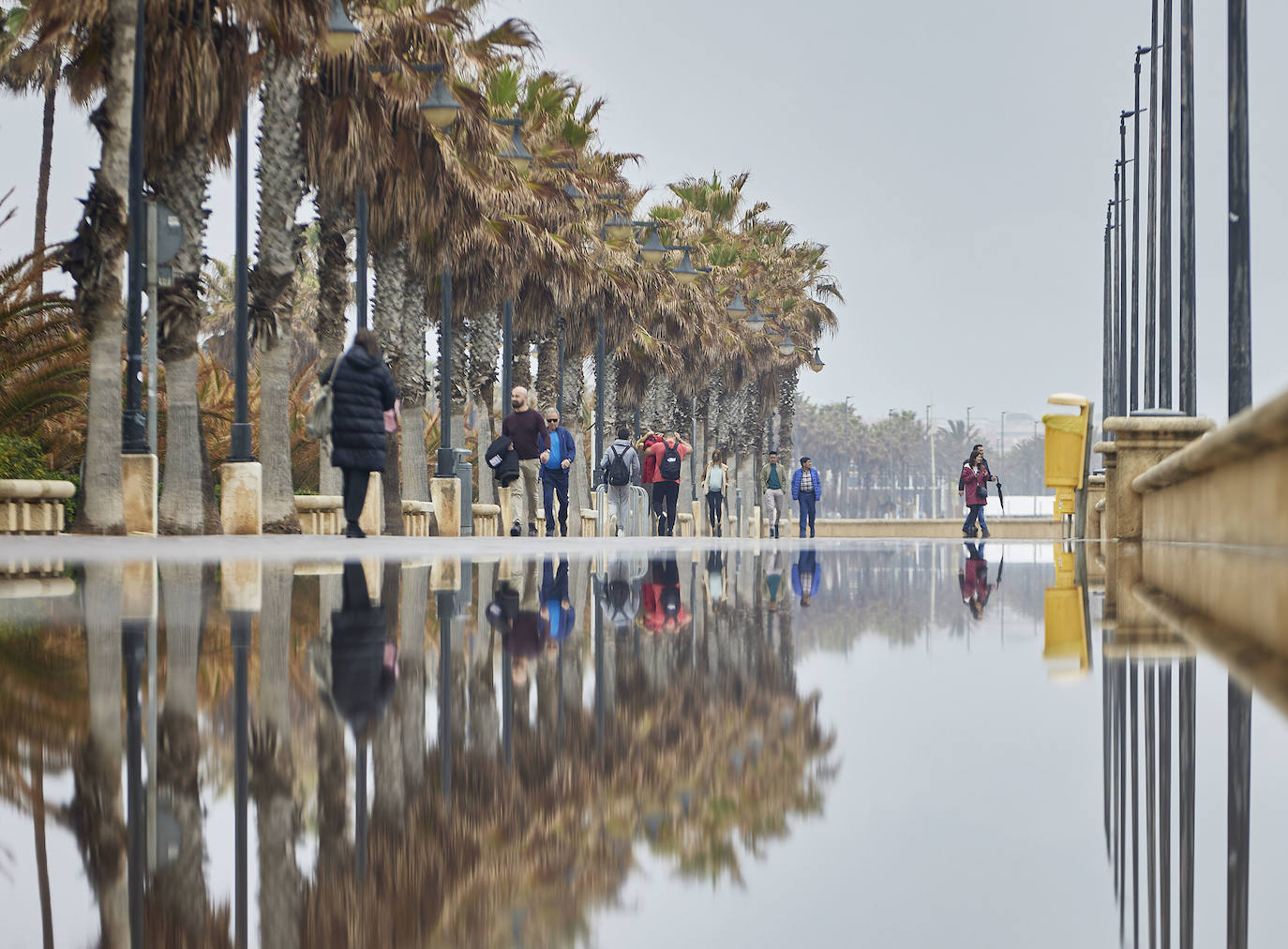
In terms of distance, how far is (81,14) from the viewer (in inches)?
829

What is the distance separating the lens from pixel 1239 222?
16.1 metres

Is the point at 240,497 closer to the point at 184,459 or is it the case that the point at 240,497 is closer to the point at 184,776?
the point at 184,459

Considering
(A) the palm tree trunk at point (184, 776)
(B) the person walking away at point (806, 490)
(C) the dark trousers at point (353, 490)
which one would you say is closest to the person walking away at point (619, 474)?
(B) the person walking away at point (806, 490)

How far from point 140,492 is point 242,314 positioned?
129 inches

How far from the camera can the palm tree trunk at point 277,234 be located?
25.3 m

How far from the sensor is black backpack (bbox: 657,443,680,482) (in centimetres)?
3372

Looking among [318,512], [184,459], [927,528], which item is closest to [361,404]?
[184,459]

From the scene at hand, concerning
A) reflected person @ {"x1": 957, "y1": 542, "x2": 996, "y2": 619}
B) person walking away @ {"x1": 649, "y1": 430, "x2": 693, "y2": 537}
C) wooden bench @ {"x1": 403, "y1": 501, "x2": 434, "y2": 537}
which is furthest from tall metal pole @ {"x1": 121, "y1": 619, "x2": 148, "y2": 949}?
person walking away @ {"x1": 649, "y1": 430, "x2": 693, "y2": 537}

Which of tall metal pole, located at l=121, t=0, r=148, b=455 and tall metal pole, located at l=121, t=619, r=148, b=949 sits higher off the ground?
tall metal pole, located at l=121, t=0, r=148, b=455

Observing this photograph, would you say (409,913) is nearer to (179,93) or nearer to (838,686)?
(838,686)

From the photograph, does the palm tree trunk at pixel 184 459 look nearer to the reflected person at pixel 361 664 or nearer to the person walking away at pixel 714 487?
the reflected person at pixel 361 664

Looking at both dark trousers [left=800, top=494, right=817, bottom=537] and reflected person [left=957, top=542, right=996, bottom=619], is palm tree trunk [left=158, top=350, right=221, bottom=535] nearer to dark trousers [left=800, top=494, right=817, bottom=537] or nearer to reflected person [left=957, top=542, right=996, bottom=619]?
reflected person [left=957, top=542, right=996, bottom=619]

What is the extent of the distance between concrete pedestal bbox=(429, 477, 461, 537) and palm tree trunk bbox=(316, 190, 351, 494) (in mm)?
1815

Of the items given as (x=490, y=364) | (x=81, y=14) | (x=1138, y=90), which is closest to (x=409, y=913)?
(x=81, y=14)
